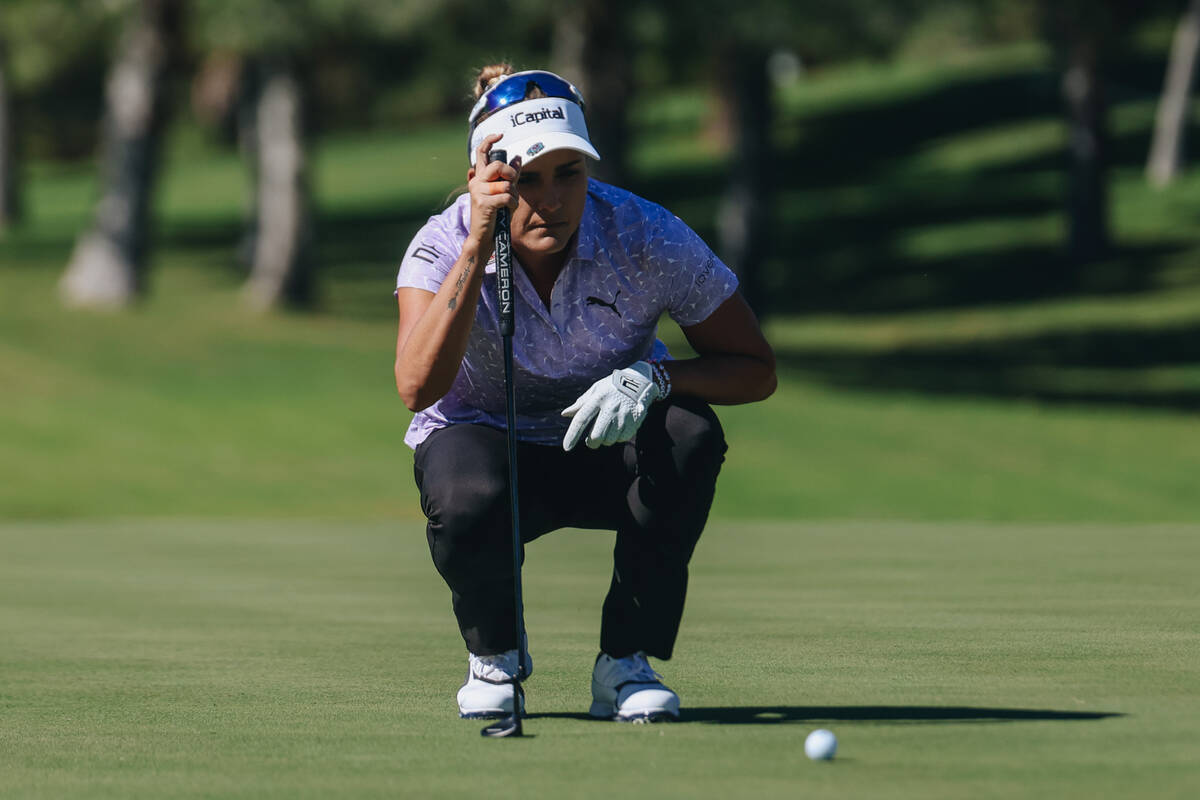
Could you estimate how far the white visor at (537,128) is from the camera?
197 inches

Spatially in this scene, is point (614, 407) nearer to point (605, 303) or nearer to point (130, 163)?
point (605, 303)

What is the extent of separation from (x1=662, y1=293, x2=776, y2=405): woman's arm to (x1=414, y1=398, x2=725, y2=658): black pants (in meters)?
0.08

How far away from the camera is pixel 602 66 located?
21844 millimetres

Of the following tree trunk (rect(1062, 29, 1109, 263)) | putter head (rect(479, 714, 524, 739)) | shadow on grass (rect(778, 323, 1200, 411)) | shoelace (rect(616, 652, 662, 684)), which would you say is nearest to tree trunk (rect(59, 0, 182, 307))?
shadow on grass (rect(778, 323, 1200, 411))

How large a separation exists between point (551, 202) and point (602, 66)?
56.0 ft

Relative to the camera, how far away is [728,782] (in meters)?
4.03

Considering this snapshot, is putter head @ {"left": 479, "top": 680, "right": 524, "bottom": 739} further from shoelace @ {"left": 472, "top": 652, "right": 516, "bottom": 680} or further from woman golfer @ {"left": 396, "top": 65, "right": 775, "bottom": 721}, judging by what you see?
shoelace @ {"left": 472, "top": 652, "right": 516, "bottom": 680}

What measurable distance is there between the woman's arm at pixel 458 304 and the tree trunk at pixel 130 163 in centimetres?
2008

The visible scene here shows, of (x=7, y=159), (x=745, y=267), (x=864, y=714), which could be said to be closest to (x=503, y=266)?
(x=864, y=714)

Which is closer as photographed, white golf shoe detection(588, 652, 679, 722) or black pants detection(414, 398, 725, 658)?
white golf shoe detection(588, 652, 679, 722)

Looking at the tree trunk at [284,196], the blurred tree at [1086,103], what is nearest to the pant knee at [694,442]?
the tree trunk at [284,196]

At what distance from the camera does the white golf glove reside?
196 inches

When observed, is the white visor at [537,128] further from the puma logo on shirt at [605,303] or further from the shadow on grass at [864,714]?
the shadow on grass at [864,714]

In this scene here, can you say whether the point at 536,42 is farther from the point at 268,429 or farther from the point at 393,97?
the point at 393,97
